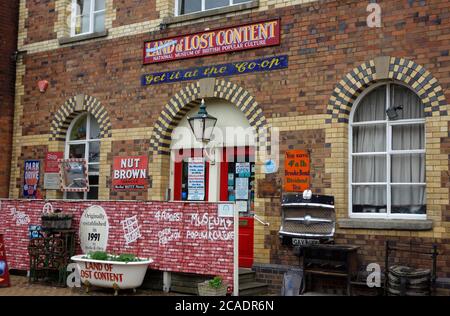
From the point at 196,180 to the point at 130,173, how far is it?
151 cm

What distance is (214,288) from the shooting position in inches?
365

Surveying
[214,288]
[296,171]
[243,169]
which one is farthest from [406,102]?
[214,288]

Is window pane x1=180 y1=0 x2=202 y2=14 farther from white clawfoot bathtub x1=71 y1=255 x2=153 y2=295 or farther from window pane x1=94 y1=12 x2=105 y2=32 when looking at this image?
white clawfoot bathtub x1=71 y1=255 x2=153 y2=295

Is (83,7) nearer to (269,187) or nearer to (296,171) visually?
(269,187)

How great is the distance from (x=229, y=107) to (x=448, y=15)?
14.3 feet

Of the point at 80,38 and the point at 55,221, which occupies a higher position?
the point at 80,38

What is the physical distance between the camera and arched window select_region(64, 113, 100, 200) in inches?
521

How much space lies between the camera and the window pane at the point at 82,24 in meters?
13.9

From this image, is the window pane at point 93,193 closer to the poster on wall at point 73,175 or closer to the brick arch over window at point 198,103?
the poster on wall at point 73,175

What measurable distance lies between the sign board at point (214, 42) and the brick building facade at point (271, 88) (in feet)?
0.42

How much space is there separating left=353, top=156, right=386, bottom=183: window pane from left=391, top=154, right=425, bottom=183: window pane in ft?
0.59

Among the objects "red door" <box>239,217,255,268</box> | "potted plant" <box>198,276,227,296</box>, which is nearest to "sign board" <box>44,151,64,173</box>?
"red door" <box>239,217,255,268</box>

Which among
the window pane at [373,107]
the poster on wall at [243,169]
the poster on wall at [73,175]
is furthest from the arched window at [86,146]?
the window pane at [373,107]

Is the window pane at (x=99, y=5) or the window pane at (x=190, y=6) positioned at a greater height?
the window pane at (x=99, y=5)
